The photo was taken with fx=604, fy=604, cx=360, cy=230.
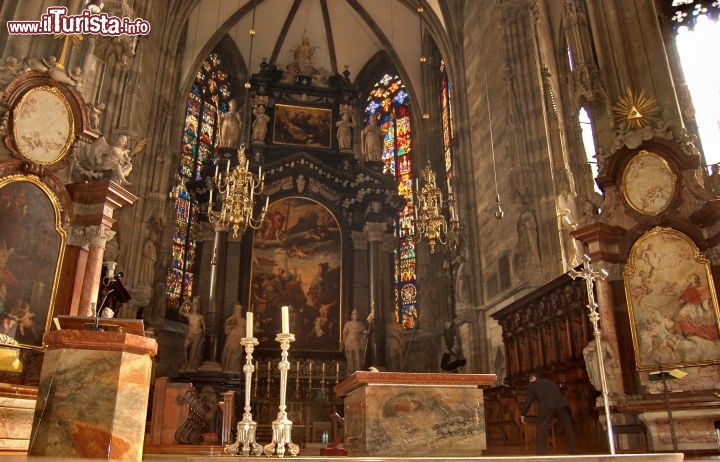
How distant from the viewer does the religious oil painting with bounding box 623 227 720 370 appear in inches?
320

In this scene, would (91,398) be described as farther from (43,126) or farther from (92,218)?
(43,126)

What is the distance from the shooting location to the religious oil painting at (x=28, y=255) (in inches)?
316

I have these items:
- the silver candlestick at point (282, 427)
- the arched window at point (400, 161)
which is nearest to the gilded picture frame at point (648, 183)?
the silver candlestick at point (282, 427)

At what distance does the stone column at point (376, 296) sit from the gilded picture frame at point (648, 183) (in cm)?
993

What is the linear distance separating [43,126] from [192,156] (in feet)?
45.5

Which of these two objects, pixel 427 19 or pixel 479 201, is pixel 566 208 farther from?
pixel 427 19

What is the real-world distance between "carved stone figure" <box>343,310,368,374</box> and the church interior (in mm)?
68

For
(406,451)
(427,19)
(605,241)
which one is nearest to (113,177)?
(406,451)

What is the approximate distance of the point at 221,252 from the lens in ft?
61.5

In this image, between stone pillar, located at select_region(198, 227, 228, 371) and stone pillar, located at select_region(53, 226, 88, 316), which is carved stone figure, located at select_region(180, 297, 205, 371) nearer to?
stone pillar, located at select_region(198, 227, 228, 371)

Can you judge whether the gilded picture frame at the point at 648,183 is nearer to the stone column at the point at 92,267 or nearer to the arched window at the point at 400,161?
the stone column at the point at 92,267

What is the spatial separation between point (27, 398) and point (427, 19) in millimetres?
17002

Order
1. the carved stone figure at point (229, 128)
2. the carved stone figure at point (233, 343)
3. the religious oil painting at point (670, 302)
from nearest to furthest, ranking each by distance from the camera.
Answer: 1. the religious oil painting at point (670, 302)
2. the carved stone figure at point (233, 343)
3. the carved stone figure at point (229, 128)

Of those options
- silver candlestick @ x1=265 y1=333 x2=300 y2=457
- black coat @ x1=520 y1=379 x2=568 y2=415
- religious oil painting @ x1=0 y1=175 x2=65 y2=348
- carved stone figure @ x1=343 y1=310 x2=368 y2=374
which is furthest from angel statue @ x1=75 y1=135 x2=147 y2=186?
carved stone figure @ x1=343 y1=310 x2=368 y2=374
